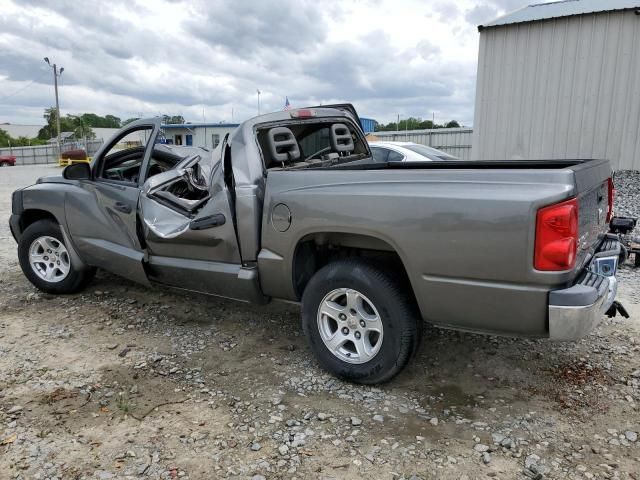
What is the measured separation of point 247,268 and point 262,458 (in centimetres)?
138

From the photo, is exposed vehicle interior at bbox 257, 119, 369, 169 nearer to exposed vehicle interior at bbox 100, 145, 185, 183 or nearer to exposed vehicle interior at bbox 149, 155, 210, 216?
exposed vehicle interior at bbox 149, 155, 210, 216

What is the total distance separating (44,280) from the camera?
198 inches

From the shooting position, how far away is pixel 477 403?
10.2 feet

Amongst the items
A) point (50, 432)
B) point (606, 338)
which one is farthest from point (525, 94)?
point (50, 432)

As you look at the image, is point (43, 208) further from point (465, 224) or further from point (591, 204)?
point (591, 204)

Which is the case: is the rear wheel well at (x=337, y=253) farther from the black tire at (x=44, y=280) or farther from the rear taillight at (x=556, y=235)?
the black tire at (x=44, y=280)

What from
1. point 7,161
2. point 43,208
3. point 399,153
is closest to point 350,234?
point 43,208

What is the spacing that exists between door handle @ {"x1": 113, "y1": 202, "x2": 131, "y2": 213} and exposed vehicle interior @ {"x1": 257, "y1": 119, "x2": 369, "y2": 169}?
131cm

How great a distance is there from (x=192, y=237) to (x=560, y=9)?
10.8m

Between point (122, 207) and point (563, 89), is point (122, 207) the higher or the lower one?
the lower one

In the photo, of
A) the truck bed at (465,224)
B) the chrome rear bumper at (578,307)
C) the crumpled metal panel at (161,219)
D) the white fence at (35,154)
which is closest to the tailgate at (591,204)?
the truck bed at (465,224)

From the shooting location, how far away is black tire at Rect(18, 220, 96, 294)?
193 inches

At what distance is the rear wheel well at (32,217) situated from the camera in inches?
198

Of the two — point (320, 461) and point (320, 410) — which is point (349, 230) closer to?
point (320, 410)
